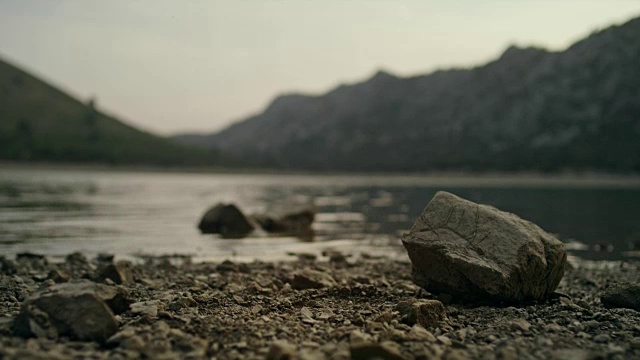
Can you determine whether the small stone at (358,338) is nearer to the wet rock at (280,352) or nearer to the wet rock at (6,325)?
the wet rock at (280,352)

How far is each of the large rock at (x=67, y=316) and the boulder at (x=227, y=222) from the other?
23.0 meters

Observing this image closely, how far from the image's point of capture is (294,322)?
10078 mm

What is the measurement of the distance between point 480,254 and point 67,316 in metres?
8.93

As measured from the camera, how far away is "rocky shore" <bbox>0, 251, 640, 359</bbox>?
8.12 metres

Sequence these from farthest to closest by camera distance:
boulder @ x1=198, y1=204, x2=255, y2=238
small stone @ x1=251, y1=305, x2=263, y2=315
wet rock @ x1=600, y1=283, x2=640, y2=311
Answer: boulder @ x1=198, y1=204, x2=255, y2=238
wet rock @ x1=600, y1=283, x2=640, y2=311
small stone @ x1=251, y1=305, x2=263, y2=315

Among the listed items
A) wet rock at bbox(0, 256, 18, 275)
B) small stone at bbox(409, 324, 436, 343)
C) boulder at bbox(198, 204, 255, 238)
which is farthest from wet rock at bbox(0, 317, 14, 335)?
boulder at bbox(198, 204, 255, 238)

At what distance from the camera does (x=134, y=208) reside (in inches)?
1788

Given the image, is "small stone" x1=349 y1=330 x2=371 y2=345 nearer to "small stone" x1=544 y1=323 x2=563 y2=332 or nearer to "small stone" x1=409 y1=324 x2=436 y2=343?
"small stone" x1=409 y1=324 x2=436 y2=343

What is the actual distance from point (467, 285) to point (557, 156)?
20257 centimetres

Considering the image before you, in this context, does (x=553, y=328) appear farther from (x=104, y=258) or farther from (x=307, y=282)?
(x=104, y=258)

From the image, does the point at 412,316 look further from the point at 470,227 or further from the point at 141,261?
the point at 141,261

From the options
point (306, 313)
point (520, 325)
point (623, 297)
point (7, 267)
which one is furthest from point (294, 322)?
point (7, 267)

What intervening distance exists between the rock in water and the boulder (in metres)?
19.9

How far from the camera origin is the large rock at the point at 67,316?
8578 mm
